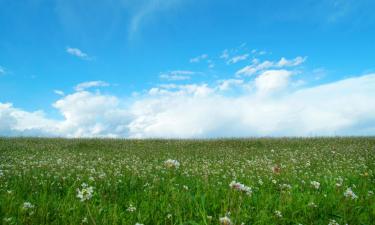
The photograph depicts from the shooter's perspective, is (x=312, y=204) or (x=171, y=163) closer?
(x=171, y=163)

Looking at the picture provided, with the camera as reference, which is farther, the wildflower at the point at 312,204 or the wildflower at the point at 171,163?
the wildflower at the point at 312,204

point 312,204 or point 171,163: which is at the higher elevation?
point 171,163

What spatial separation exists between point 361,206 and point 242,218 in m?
2.65

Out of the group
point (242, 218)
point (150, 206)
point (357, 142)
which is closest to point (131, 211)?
point (150, 206)

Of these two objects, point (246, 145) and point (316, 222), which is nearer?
point (316, 222)

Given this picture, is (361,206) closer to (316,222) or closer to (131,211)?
(316,222)

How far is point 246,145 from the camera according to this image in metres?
26.4

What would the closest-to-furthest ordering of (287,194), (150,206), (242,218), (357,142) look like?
(242,218) → (150,206) → (287,194) → (357,142)

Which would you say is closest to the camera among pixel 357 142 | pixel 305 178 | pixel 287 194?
pixel 287 194

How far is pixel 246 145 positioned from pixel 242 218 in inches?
831

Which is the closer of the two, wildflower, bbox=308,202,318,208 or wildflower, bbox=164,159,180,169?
wildflower, bbox=164,159,180,169

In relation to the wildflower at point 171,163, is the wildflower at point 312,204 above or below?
below

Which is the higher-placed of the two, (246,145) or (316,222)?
(246,145)

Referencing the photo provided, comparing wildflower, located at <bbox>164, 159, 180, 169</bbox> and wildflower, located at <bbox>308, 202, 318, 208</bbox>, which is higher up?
wildflower, located at <bbox>164, 159, 180, 169</bbox>
